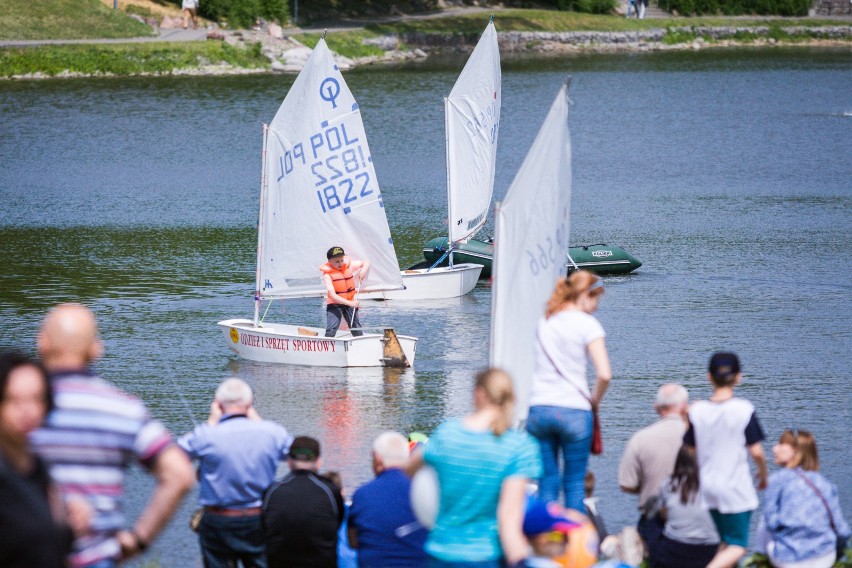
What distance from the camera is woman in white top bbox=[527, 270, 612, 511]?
32.1 ft

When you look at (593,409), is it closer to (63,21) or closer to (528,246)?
(528,246)

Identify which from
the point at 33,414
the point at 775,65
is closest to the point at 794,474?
the point at 33,414

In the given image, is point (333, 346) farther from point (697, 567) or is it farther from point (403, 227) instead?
point (403, 227)

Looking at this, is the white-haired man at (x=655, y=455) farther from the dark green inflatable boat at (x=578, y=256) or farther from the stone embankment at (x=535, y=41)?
the stone embankment at (x=535, y=41)

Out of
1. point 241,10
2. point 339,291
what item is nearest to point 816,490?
point 339,291

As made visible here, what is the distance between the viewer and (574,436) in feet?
32.3

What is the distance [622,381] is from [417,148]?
34836 mm

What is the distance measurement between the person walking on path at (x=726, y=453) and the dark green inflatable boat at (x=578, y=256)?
19.5 m

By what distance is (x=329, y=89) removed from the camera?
73.1 ft

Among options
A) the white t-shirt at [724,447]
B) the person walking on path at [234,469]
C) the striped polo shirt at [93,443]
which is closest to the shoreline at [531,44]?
the person walking on path at [234,469]

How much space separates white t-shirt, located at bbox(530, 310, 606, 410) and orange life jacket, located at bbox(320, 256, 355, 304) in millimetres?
11024

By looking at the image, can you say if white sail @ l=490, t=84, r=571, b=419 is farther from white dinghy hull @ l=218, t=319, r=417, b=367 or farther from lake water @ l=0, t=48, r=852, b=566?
white dinghy hull @ l=218, t=319, r=417, b=367

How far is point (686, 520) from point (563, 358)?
1496 mm

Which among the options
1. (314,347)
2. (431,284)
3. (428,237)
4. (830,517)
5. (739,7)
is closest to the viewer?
(830,517)
